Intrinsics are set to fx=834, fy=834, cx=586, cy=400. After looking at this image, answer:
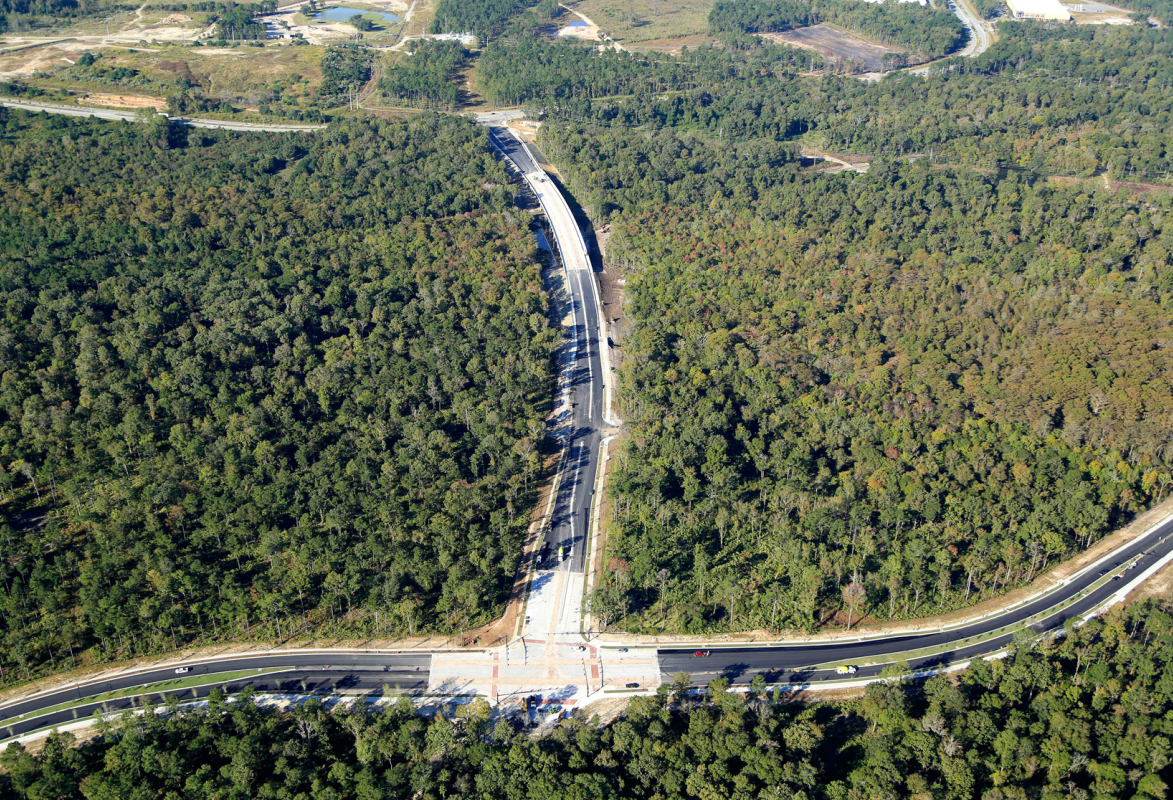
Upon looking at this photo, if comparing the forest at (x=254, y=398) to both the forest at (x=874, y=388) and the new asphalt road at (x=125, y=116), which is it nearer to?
the forest at (x=874, y=388)

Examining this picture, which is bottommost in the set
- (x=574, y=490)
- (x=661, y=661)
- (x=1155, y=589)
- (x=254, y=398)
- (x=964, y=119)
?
(x=661, y=661)

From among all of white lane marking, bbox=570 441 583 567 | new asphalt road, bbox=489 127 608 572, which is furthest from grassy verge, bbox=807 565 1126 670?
white lane marking, bbox=570 441 583 567

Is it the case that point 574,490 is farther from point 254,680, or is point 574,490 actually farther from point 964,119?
point 964,119

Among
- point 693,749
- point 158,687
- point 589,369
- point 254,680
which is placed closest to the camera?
point 693,749

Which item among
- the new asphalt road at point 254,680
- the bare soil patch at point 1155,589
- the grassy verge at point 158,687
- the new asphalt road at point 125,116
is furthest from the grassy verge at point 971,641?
the new asphalt road at point 125,116

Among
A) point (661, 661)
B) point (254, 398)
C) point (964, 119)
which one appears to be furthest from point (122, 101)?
point (964, 119)

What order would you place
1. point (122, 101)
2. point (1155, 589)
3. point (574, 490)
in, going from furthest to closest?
point (122, 101), point (574, 490), point (1155, 589)
